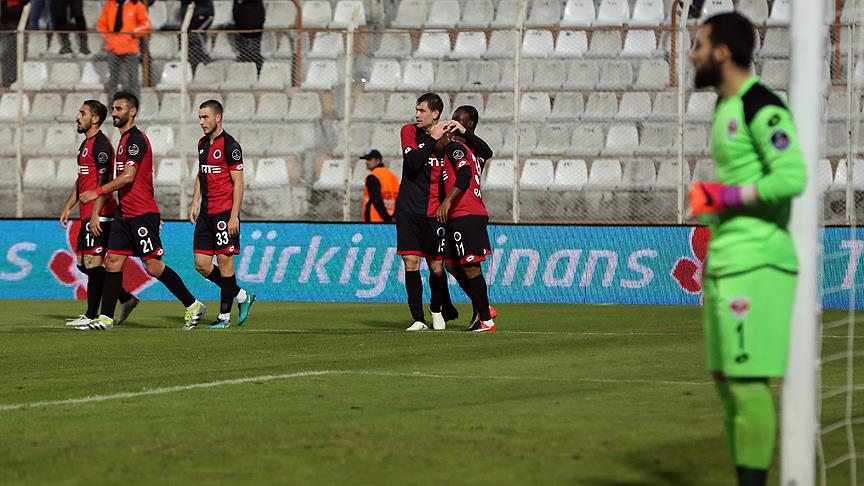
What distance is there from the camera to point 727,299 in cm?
596

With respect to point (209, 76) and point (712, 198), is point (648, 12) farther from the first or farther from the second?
point (712, 198)

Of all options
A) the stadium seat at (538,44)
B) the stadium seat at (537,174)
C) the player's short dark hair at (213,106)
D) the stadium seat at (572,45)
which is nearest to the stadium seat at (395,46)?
the stadium seat at (538,44)

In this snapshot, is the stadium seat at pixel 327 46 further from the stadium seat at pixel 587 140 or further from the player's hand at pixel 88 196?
the player's hand at pixel 88 196

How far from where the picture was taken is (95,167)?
16.1 m

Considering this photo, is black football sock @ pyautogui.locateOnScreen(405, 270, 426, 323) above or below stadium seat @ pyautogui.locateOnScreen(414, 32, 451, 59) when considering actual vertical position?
below

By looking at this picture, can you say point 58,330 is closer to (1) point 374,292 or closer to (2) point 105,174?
(2) point 105,174

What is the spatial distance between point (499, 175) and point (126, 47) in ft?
22.2

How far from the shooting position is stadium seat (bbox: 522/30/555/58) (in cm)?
2591

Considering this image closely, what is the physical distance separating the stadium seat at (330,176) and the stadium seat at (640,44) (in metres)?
4.98

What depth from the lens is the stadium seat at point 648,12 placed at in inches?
1077

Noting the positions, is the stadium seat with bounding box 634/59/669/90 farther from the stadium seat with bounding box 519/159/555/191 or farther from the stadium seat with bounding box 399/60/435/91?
the stadium seat with bounding box 399/60/435/91

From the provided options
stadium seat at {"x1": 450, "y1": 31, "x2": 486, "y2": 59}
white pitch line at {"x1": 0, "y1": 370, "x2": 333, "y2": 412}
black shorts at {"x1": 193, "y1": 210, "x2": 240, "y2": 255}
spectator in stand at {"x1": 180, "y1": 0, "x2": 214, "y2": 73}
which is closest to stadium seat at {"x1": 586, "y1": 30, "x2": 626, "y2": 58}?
stadium seat at {"x1": 450, "y1": 31, "x2": 486, "y2": 59}

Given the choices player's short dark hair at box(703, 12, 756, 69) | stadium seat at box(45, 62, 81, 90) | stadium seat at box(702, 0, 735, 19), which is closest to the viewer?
player's short dark hair at box(703, 12, 756, 69)

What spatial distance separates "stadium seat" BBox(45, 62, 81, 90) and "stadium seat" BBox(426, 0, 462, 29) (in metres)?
6.32
